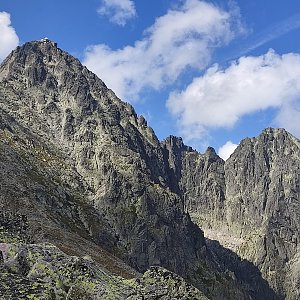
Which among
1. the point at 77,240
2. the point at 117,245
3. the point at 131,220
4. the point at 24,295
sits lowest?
the point at 24,295

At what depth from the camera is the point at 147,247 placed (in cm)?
19350

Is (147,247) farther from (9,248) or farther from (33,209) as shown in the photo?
(9,248)

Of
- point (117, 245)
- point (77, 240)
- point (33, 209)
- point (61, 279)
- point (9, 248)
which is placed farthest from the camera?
point (117, 245)

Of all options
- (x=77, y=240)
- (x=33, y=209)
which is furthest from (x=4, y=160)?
(x=77, y=240)

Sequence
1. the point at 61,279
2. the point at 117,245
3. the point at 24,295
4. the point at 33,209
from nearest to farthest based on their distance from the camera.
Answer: the point at 24,295, the point at 61,279, the point at 33,209, the point at 117,245

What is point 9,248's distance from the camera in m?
20.2

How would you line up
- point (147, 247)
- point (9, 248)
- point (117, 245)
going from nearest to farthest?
1. point (9, 248)
2. point (117, 245)
3. point (147, 247)

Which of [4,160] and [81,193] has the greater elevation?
[81,193]

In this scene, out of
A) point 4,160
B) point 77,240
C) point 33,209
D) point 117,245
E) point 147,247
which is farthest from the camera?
point 147,247

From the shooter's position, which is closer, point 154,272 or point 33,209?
point 154,272

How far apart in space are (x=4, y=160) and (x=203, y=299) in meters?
128

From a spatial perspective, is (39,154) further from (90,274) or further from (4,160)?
(90,274)

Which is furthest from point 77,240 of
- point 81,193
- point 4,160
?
point 81,193

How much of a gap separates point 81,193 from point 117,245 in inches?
1411
